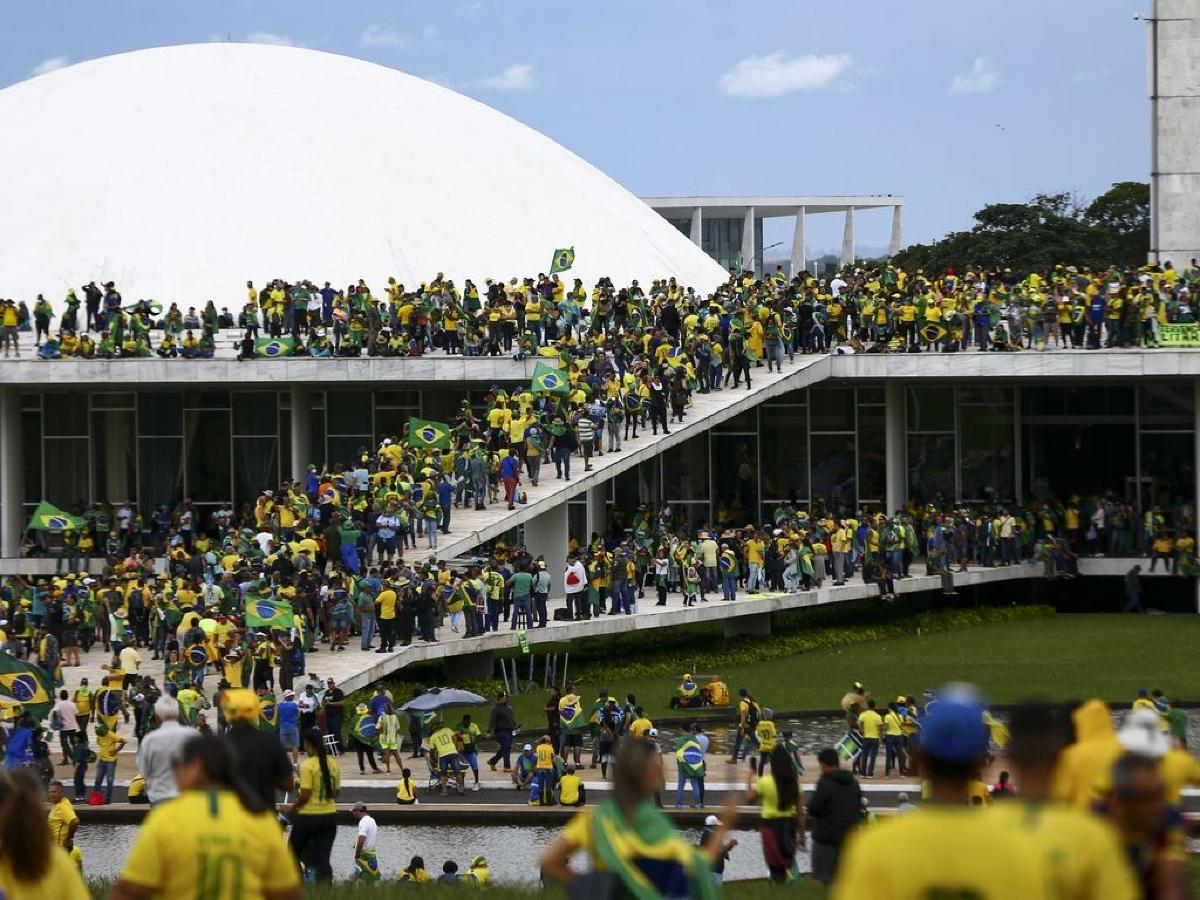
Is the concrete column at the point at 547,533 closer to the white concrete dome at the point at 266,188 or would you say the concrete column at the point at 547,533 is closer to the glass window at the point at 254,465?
the glass window at the point at 254,465

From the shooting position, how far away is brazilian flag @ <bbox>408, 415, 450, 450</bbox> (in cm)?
3008

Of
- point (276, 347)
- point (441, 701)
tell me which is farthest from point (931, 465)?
point (441, 701)

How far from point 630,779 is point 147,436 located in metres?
34.3

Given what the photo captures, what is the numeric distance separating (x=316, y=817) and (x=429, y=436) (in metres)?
18.3

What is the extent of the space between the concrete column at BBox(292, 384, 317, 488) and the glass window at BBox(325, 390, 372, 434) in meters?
0.51

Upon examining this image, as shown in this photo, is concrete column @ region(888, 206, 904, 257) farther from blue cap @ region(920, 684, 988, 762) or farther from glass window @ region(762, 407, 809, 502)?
blue cap @ region(920, 684, 988, 762)

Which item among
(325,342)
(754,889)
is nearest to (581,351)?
(325,342)

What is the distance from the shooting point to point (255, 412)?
38938 millimetres

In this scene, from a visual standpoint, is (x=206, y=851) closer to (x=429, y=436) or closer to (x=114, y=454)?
(x=429, y=436)

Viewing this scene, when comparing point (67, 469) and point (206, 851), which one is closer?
point (206, 851)

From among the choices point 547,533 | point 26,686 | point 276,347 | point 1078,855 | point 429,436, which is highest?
point 276,347

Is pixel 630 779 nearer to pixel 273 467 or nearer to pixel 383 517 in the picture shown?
pixel 383 517

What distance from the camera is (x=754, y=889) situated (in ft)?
37.3

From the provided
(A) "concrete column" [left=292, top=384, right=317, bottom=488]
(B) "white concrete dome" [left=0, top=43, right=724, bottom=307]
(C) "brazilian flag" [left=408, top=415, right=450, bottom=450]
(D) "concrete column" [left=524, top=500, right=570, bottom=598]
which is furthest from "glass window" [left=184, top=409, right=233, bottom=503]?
(D) "concrete column" [left=524, top=500, right=570, bottom=598]
